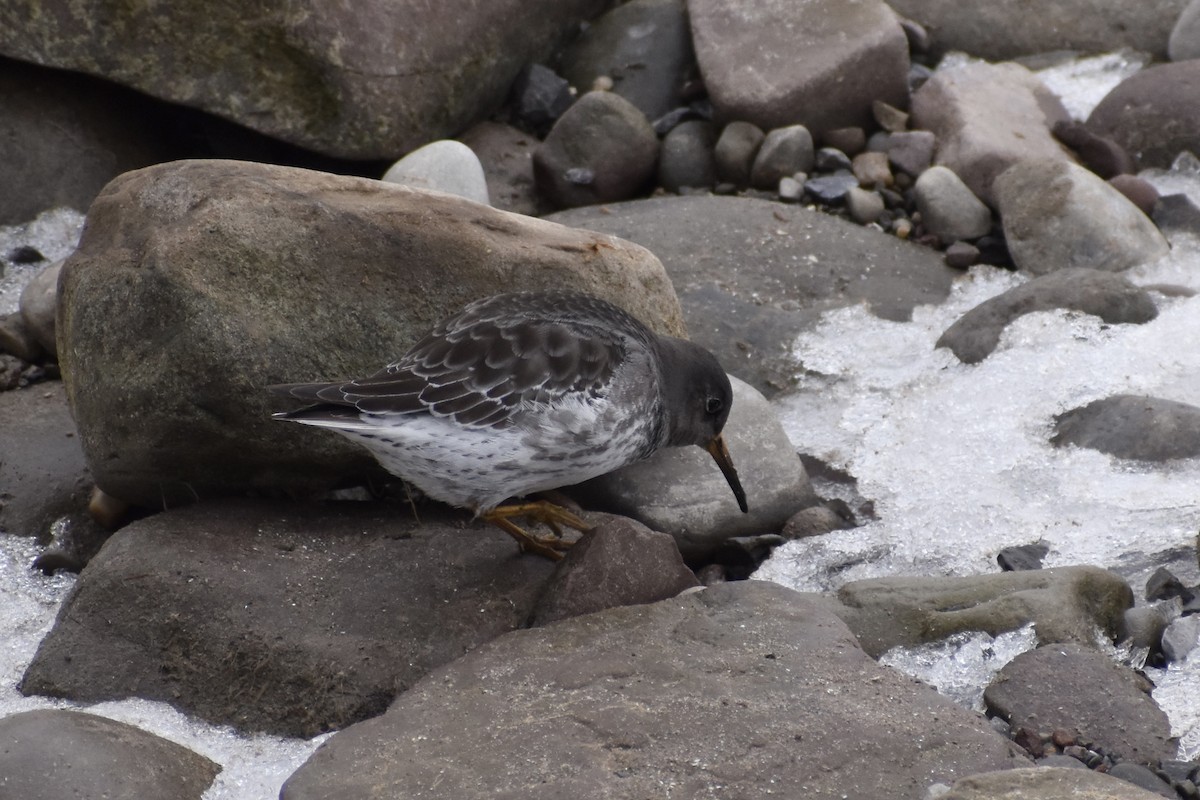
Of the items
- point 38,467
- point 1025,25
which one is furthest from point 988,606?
point 1025,25

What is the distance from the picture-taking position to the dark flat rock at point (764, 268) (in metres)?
6.21

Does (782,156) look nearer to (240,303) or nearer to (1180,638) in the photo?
(240,303)

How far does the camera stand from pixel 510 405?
4.23m

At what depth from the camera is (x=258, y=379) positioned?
174 inches

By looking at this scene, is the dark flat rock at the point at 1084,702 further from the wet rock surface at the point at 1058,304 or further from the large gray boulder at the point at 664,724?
the wet rock surface at the point at 1058,304

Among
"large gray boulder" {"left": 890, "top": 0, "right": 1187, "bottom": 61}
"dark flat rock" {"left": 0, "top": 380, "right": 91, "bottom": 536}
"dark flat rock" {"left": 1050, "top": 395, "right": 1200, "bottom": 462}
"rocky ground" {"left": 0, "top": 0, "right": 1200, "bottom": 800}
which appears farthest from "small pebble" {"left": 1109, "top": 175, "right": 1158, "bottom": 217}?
"dark flat rock" {"left": 0, "top": 380, "right": 91, "bottom": 536}

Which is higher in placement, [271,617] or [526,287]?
[526,287]

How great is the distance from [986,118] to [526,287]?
376 cm

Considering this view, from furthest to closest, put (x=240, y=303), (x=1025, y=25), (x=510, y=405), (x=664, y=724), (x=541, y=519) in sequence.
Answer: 1. (x=1025, y=25)
2. (x=541, y=519)
3. (x=240, y=303)
4. (x=510, y=405)
5. (x=664, y=724)

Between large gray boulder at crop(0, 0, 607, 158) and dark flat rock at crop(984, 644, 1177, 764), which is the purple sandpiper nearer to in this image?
dark flat rock at crop(984, 644, 1177, 764)

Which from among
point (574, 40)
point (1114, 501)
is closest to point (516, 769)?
point (1114, 501)

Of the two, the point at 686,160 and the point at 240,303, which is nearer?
the point at 240,303

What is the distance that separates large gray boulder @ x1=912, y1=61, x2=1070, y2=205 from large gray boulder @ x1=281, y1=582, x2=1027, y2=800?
4.08 metres

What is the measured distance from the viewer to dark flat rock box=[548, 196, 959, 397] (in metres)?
6.21
